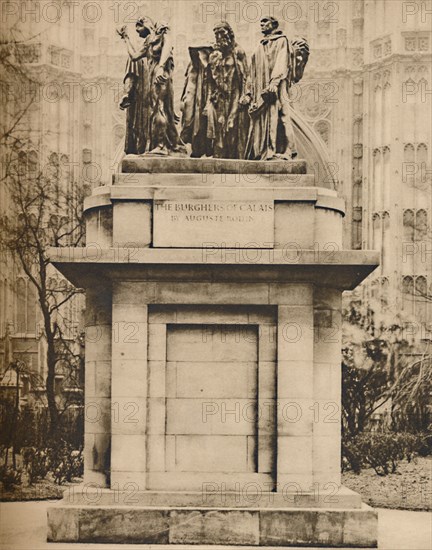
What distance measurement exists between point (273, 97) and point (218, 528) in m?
5.81

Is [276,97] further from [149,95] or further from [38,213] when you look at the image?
[38,213]

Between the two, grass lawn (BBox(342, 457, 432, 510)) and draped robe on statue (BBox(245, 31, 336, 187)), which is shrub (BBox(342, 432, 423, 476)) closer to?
grass lawn (BBox(342, 457, 432, 510))

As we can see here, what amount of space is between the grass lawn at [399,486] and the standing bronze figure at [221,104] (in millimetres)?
9840

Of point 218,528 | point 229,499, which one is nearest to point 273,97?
point 229,499

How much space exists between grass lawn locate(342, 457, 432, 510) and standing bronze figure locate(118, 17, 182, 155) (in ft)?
33.6

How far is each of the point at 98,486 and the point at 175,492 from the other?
1.16m

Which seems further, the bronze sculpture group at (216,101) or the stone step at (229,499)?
the bronze sculpture group at (216,101)

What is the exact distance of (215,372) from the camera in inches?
658

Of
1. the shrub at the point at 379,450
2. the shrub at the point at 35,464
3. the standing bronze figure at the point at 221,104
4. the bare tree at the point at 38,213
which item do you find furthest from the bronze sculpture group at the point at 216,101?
the shrub at the point at 379,450

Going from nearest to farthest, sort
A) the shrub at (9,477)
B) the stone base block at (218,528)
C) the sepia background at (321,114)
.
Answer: the stone base block at (218,528) < the shrub at (9,477) < the sepia background at (321,114)

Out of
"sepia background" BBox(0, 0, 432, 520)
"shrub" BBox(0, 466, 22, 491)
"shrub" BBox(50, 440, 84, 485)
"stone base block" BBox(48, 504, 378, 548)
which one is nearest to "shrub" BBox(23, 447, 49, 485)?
"shrub" BBox(50, 440, 84, 485)

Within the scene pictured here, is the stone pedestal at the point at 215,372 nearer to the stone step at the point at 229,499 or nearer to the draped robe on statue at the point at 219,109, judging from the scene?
the stone step at the point at 229,499

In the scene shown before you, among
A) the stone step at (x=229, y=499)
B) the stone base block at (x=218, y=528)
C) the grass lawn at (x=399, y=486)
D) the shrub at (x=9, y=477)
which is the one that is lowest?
the grass lawn at (x=399, y=486)

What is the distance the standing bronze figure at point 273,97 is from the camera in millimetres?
17375
